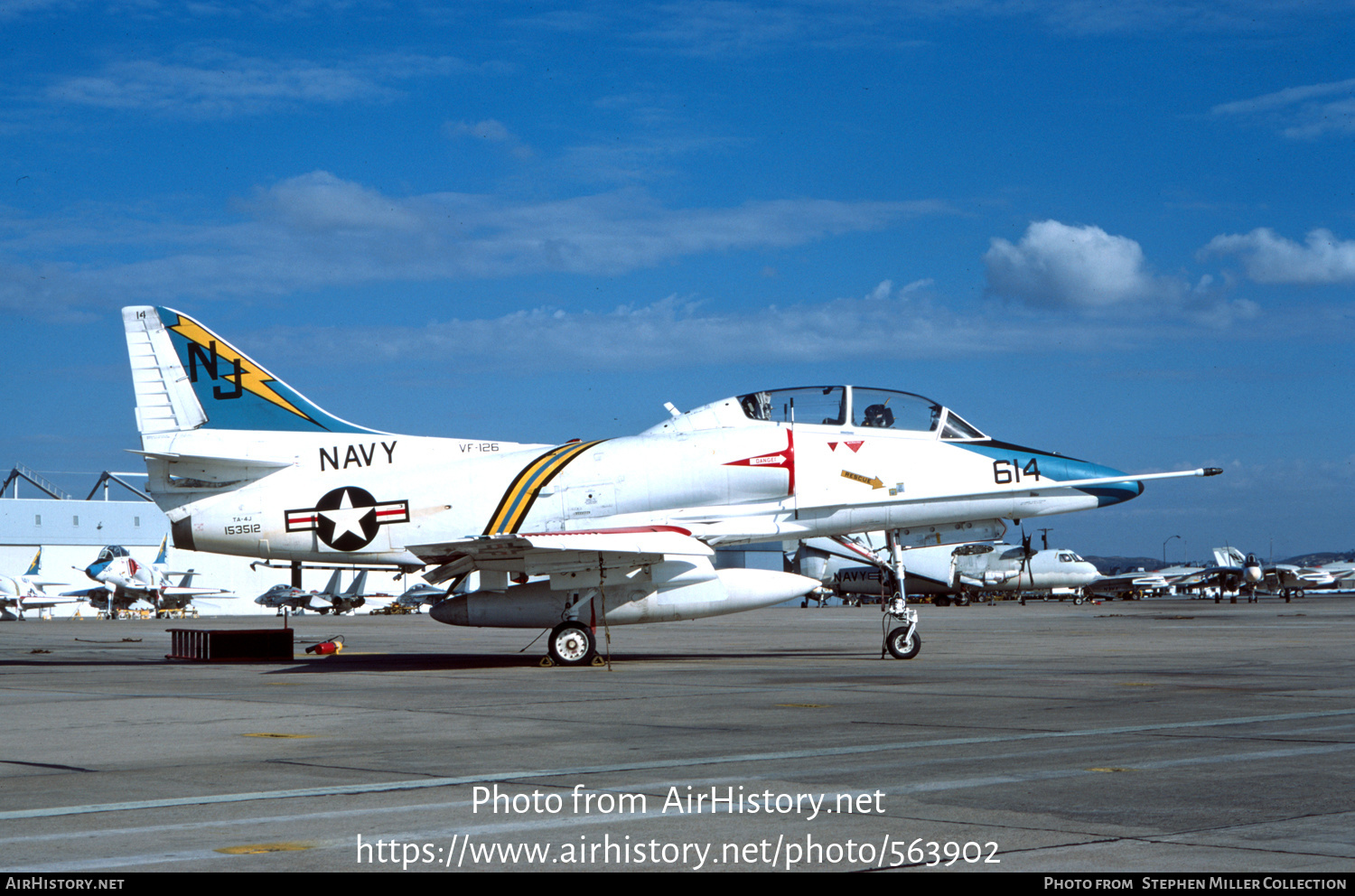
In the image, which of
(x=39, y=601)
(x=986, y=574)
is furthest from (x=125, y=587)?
(x=986, y=574)

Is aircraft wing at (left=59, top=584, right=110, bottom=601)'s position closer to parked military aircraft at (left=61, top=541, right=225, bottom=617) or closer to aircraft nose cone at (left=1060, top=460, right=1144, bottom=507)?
parked military aircraft at (left=61, top=541, right=225, bottom=617)

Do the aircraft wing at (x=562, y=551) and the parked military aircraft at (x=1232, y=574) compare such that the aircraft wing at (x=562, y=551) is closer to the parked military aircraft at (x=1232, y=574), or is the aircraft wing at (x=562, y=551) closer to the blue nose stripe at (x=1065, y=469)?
the blue nose stripe at (x=1065, y=469)

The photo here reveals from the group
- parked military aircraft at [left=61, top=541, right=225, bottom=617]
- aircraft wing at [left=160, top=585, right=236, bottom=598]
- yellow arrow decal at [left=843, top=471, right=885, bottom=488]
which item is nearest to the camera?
yellow arrow decal at [left=843, top=471, right=885, bottom=488]

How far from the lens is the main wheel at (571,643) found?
19094 millimetres

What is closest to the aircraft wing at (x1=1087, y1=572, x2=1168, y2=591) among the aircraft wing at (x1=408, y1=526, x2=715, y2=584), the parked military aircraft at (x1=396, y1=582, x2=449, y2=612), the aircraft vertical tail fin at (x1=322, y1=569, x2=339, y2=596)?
the parked military aircraft at (x1=396, y1=582, x2=449, y2=612)

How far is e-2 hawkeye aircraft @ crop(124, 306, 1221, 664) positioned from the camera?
19.1m

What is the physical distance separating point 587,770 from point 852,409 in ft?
40.0

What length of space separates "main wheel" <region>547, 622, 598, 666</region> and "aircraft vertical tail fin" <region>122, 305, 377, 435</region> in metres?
5.05

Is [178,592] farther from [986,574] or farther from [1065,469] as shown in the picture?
[1065,469]

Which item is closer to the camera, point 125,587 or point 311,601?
point 125,587

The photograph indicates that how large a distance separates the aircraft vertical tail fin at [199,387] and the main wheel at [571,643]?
505cm

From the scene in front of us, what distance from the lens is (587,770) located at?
828 centimetres

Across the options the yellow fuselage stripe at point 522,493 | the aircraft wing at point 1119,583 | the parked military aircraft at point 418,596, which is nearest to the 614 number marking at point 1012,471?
the yellow fuselage stripe at point 522,493

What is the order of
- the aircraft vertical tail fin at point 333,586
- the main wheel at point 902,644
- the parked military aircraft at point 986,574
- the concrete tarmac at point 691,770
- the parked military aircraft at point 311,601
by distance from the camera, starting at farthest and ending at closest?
the aircraft vertical tail fin at point 333,586 → the parked military aircraft at point 311,601 → the parked military aircraft at point 986,574 → the main wheel at point 902,644 → the concrete tarmac at point 691,770
